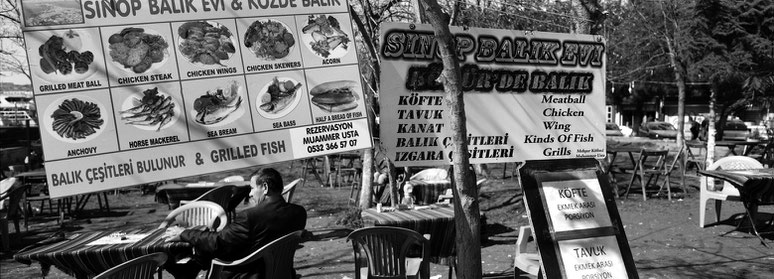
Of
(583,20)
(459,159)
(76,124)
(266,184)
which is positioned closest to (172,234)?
(266,184)

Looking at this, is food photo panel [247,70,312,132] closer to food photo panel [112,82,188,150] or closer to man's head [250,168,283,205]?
food photo panel [112,82,188,150]

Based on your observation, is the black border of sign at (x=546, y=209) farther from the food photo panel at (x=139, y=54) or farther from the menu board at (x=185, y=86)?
the food photo panel at (x=139, y=54)

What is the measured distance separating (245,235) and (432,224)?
2.24m

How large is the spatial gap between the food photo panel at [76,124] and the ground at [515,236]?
1782mm

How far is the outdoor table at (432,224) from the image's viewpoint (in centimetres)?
611

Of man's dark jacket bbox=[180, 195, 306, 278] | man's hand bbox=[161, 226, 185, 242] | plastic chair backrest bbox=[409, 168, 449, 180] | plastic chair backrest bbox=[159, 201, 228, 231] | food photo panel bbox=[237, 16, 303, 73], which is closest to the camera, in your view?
food photo panel bbox=[237, 16, 303, 73]

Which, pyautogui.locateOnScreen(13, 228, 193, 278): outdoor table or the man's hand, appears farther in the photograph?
the man's hand

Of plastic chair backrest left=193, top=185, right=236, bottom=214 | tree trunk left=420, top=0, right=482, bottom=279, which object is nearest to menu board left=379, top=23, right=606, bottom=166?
tree trunk left=420, top=0, right=482, bottom=279

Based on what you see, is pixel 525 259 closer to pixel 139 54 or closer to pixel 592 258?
pixel 592 258

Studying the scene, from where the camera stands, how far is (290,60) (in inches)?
167

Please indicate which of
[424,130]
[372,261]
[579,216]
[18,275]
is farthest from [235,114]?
[18,275]

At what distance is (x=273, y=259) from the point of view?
4535 millimetres

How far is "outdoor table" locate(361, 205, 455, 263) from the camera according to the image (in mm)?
6113

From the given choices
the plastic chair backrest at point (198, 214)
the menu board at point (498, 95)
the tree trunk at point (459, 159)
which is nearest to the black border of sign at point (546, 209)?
the menu board at point (498, 95)
